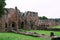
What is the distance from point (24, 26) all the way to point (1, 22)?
7.68 metres

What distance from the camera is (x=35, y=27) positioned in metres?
48.7

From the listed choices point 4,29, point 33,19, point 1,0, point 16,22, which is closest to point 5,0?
point 1,0

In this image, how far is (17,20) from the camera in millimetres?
45625

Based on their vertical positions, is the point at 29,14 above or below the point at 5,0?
below

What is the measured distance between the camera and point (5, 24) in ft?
140

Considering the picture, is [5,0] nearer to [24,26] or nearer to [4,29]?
[4,29]

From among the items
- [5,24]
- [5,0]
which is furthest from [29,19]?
[5,0]

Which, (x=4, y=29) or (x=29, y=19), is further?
(x=29, y=19)

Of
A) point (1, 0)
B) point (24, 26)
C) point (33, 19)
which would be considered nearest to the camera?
point (1, 0)

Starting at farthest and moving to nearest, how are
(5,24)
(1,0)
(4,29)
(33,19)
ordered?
(33,19), (5,24), (4,29), (1,0)

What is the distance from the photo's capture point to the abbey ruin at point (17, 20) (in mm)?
41562

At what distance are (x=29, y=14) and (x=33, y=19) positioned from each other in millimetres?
2473

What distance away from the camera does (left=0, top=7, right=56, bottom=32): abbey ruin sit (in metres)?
41.6

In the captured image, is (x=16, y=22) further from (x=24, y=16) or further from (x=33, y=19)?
(x=33, y=19)
